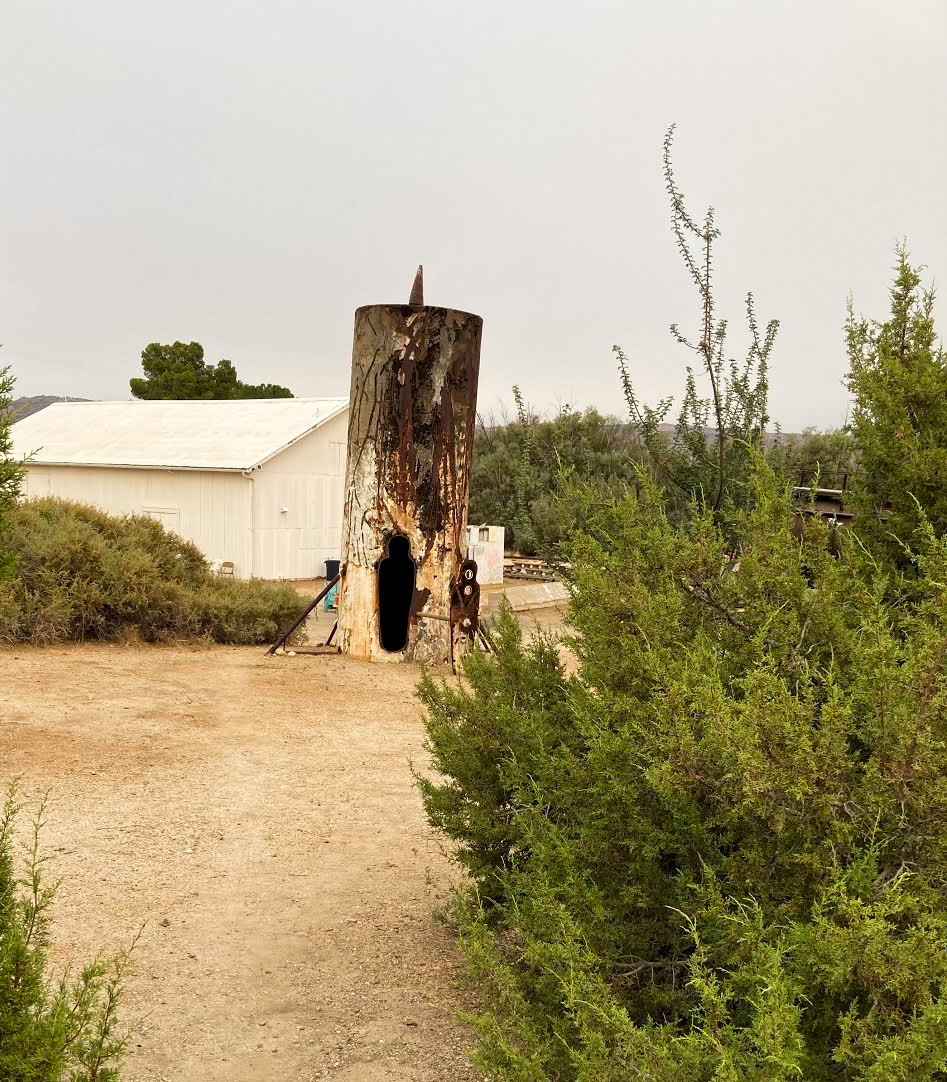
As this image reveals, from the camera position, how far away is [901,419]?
4.59 m

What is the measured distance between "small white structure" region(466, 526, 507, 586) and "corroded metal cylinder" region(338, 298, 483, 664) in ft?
37.6

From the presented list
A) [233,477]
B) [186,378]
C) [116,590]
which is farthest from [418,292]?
[186,378]

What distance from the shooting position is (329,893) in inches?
219

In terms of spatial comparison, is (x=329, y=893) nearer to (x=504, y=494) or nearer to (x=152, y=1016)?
(x=152, y=1016)

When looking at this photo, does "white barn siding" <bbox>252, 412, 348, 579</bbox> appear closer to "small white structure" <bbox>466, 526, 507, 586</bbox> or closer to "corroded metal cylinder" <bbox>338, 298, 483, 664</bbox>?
"small white structure" <bbox>466, 526, 507, 586</bbox>

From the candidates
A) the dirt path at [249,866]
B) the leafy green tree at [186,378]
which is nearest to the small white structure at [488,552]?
the dirt path at [249,866]

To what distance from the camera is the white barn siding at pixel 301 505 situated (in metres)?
23.7

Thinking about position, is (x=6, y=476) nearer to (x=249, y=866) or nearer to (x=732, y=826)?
(x=249, y=866)

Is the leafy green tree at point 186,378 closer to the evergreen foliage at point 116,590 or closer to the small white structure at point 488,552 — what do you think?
the small white structure at point 488,552

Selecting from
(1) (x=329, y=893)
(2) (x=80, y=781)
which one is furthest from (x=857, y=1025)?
(2) (x=80, y=781)

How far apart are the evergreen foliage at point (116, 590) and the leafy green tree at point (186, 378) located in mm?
42018

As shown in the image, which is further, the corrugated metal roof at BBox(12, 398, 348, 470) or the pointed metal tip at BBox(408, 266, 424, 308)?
the corrugated metal roof at BBox(12, 398, 348, 470)

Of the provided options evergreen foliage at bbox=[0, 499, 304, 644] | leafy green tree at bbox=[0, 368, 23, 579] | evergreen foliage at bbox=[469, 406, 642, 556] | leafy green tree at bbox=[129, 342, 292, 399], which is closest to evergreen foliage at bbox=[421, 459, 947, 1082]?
leafy green tree at bbox=[0, 368, 23, 579]

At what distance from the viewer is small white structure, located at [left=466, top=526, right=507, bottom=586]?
77.9 feet
